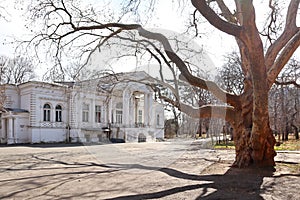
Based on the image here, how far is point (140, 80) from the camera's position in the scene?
13.9 m

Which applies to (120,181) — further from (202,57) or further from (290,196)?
(202,57)

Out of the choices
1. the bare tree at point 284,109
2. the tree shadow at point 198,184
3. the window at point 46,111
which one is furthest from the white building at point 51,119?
the tree shadow at point 198,184

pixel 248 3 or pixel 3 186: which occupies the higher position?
pixel 248 3

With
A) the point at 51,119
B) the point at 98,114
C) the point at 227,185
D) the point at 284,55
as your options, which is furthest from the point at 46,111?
the point at 227,185

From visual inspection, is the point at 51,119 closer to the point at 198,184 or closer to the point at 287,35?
the point at 287,35

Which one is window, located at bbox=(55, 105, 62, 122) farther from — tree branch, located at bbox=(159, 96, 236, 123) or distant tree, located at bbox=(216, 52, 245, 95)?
tree branch, located at bbox=(159, 96, 236, 123)

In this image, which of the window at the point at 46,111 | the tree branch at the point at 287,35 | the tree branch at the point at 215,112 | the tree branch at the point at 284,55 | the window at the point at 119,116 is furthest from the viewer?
the window at the point at 46,111

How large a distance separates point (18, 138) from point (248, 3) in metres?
28.5

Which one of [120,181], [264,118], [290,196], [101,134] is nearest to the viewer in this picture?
[290,196]

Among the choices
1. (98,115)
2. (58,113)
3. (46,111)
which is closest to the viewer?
(98,115)

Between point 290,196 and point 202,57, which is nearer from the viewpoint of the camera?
point 290,196

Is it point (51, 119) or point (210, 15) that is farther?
point (51, 119)

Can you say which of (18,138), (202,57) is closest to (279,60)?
(202,57)

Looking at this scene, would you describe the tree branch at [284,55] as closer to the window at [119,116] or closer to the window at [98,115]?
the window at [98,115]
